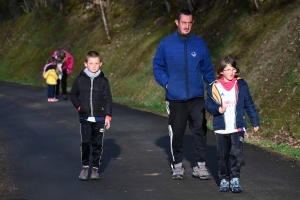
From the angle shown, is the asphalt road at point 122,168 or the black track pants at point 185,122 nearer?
the asphalt road at point 122,168

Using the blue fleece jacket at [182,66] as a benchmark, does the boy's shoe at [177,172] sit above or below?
below

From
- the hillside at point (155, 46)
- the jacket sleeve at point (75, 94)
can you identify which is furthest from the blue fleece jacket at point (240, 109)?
the hillside at point (155, 46)

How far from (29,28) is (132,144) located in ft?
155

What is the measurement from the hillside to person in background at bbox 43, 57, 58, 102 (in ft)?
8.25

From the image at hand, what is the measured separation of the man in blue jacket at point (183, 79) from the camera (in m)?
9.72

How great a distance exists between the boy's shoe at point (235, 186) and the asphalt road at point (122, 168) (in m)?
0.08

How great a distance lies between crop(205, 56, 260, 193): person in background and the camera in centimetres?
895

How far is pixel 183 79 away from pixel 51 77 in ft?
50.8

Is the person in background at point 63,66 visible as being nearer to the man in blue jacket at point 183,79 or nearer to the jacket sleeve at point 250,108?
the man in blue jacket at point 183,79

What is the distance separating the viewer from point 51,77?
24.8 metres

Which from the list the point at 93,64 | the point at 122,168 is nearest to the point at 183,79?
the point at 93,64

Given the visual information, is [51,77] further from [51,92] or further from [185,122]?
[185,122]

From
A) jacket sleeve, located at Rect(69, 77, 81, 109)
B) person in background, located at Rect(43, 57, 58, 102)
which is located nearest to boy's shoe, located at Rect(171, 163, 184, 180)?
jacket sleeve, located at Rect(69, 77, 81, 109)

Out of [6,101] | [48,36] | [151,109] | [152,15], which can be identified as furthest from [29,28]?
[151,109]
